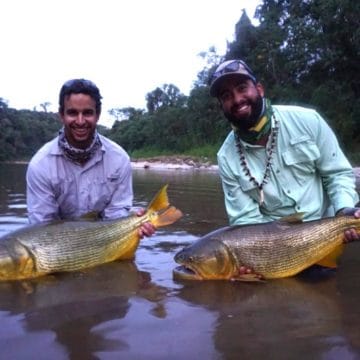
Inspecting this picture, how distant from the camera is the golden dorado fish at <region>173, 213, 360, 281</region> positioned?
3387mm

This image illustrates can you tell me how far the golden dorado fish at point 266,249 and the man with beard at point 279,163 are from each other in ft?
1.40

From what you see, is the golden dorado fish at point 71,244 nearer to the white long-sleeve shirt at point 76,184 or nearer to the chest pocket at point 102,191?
the white long-sleeve shirt at point 76,184

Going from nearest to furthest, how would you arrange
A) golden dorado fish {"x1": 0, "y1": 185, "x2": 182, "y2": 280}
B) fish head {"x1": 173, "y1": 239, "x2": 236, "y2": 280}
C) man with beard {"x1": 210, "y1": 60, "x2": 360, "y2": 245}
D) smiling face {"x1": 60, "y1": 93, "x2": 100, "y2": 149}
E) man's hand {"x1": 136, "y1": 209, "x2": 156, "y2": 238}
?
fish head {"x1": 173, "y1": 239, "x2": 236, "y2": 280} < golden dorado fish {"x1": 0, "y1": 185, "x2": 182, "y2": 280} < man with beard {"x1": 210, "y1": 60, "x2": 360, "y2": 245} < man's hand {"x1": 136, "y1": 209, "x2": 156, "y2": 238} < smiling face {"x1": 60, "y1": 93, "x2": 100, "y2": 149}

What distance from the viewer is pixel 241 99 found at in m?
3.81

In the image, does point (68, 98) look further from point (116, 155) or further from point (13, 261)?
point (13, 261)

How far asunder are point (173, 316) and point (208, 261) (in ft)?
2.42

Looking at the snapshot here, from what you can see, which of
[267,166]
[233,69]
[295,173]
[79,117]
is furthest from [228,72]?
[79,117]

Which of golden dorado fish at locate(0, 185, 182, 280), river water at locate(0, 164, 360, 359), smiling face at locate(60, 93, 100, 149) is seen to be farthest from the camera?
smiling face at locate(60, 93, 100, 149)

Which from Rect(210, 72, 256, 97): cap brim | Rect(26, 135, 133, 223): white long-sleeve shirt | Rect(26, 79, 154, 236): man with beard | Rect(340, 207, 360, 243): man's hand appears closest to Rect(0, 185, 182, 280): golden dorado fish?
Rect(26, 79, 154, 236): man with beard

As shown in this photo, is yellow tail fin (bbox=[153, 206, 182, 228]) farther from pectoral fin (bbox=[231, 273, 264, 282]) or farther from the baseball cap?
the baseball cap

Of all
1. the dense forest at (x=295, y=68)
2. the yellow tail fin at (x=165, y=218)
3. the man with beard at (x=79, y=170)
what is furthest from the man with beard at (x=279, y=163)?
the dense forest at (x=295, y=68)

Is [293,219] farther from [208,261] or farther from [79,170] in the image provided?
[79,170]

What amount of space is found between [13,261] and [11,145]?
80487 millimetres

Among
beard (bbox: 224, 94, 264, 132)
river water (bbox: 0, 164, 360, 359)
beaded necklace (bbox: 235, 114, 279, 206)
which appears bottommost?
river water (bbox: 0, 164, 360, 359)
